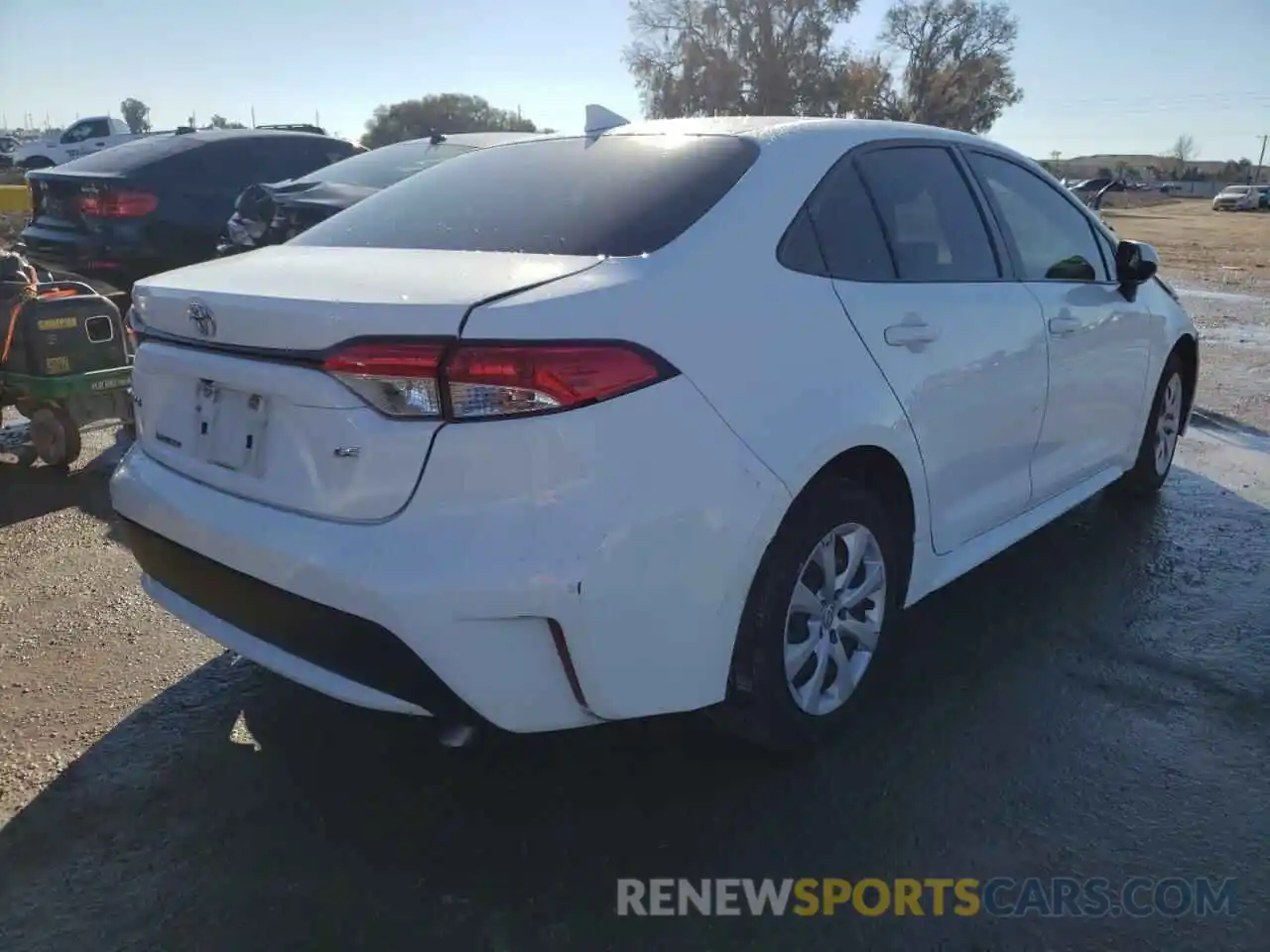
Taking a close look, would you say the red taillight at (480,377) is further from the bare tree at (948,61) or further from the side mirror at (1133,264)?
the bare tree at (948,61)

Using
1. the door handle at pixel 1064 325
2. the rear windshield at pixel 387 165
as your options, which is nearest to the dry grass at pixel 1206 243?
the rear windshield at pixel 387 165

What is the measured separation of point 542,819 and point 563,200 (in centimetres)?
157

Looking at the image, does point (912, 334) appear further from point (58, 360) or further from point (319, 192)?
→ point (319, 192)

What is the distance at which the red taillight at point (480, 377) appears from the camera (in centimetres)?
201

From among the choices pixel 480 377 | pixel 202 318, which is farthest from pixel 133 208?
pixel 480 377

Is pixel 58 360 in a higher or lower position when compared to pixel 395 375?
lower

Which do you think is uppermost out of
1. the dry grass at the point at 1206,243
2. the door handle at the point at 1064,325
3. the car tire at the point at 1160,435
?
the door handle at the point at 1064,325

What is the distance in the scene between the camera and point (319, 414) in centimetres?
213

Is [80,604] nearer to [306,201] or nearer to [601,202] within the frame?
[601,202]

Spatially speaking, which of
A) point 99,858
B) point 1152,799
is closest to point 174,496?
point 99,858

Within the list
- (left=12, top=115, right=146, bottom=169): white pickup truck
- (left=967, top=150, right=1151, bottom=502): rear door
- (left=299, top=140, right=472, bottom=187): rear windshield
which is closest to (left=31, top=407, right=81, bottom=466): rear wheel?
(left=299, top=140, right=472, bottom=187): rear windshield

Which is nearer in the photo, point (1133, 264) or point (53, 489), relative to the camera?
point (1133, 264)

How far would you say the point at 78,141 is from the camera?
95.5ft

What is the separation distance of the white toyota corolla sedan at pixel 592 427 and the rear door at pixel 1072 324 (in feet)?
1.26
